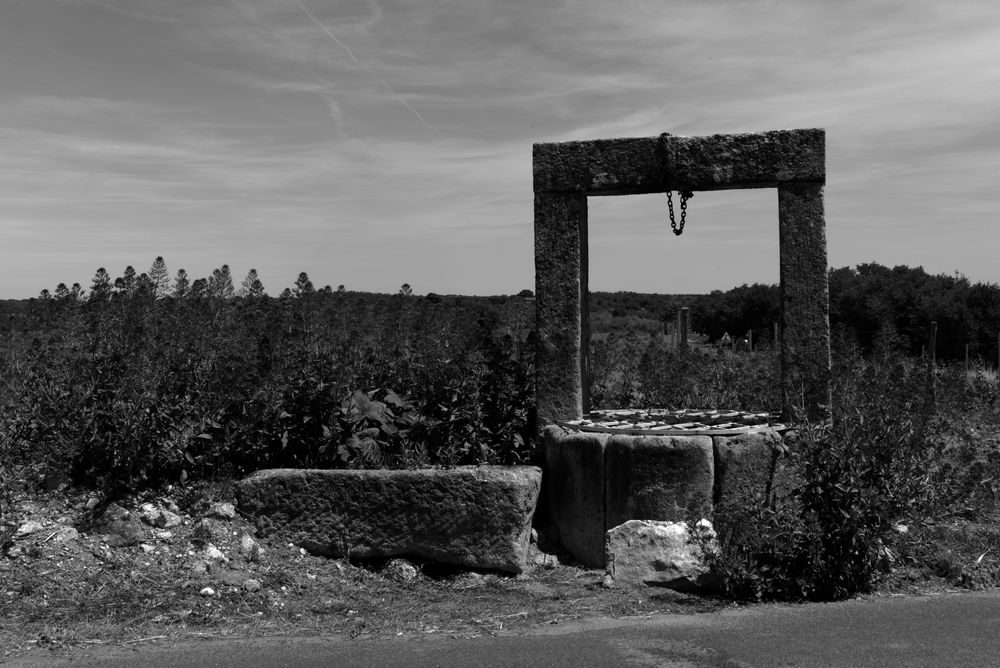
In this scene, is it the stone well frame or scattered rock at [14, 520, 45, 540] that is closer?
scattered rock at [14, 520, 45, 540]

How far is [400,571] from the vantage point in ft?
20.0

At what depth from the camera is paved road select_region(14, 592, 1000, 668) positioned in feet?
14.4

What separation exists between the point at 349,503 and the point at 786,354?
11.0ft

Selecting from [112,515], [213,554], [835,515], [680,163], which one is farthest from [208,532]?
[680,163]

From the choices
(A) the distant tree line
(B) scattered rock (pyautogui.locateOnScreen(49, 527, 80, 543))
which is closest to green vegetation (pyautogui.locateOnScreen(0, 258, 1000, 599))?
(B) scattered rock (pyautogui.locateOnScreen(49, 527, 80, 543))

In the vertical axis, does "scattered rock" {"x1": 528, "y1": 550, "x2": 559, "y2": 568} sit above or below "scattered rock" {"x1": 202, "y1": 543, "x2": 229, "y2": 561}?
below

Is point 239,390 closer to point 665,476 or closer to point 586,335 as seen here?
point 586,335

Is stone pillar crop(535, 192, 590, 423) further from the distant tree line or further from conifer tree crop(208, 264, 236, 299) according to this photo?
the distant tree line

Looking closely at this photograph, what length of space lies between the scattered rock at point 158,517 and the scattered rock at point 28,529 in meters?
0.60

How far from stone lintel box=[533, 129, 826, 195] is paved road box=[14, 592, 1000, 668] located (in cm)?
314

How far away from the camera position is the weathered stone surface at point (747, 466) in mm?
6121

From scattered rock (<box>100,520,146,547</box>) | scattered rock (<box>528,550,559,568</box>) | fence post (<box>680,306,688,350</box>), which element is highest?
fence post (<box>680,306,688,350</box>)

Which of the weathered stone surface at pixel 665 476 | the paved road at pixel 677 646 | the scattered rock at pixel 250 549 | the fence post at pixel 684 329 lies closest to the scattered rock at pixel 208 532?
the scattered rock at pixel 250 549

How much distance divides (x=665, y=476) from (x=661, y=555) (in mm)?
548
